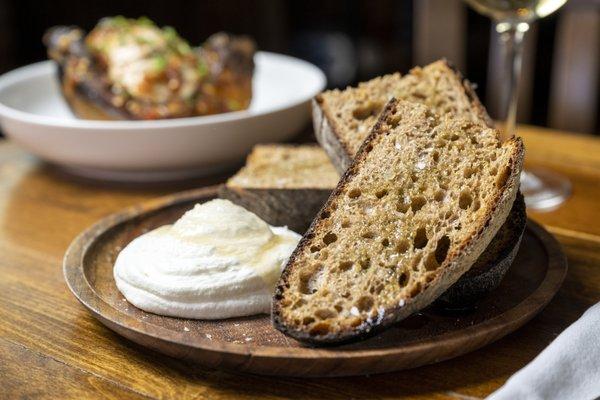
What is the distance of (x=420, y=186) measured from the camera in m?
1.18

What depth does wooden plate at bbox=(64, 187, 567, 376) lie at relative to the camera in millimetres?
1038

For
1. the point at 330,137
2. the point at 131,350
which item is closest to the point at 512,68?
the point at 330,137

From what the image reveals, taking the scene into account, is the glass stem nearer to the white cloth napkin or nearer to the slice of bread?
the slice of bread

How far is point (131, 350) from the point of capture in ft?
3.86

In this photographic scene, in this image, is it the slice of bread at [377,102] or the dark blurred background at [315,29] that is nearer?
the slice of bread at [377,102]

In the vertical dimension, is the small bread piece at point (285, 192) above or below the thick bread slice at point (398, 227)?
below

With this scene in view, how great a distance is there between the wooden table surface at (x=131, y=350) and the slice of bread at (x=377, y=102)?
37 cm

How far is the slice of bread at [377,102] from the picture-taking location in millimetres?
1461

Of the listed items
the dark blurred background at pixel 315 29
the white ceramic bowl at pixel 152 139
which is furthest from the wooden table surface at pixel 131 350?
the dark blurred background at pixel 315 29

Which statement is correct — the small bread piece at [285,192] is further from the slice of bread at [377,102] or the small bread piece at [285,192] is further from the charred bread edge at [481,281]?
the charred bread edge at [481,281]

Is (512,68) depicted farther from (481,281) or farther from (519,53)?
(481,281)

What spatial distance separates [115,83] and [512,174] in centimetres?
133

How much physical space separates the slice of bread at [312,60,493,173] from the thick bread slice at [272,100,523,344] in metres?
0.19

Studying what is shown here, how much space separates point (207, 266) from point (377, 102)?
53 cm
